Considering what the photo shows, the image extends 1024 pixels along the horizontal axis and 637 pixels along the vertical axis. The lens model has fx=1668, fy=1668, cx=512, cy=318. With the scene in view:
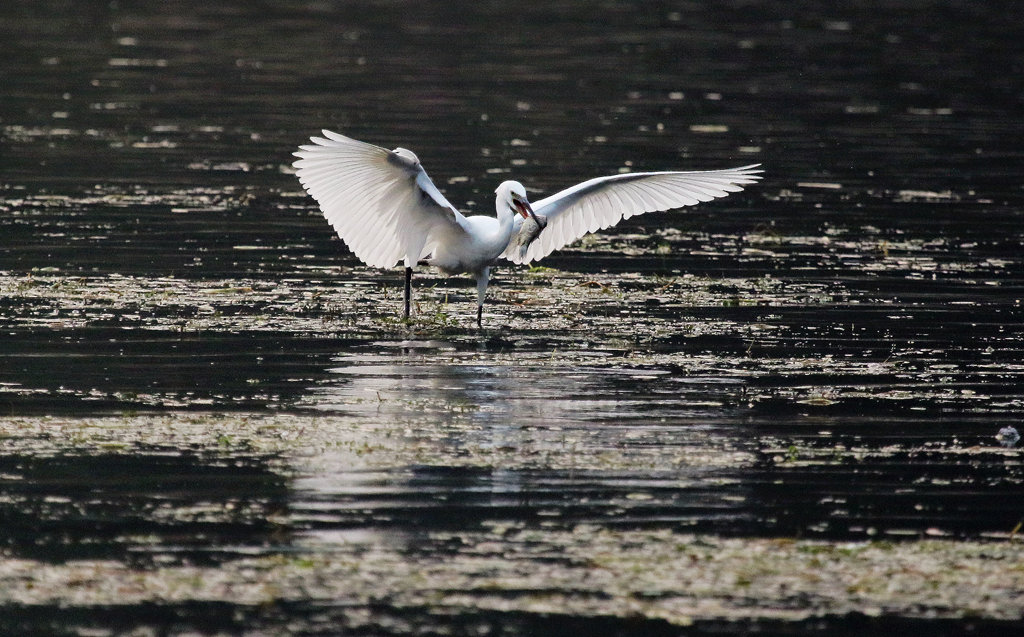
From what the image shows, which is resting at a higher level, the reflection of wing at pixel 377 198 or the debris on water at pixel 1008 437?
the reflection of wing at pixel 377 198

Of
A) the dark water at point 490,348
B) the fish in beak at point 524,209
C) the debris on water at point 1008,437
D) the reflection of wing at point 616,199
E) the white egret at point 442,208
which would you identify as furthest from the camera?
the reflection of wing at point 616,199

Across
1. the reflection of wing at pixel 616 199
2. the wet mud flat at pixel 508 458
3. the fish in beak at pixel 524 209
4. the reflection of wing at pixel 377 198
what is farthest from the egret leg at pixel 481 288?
the reflection of wing at pixel 616 199

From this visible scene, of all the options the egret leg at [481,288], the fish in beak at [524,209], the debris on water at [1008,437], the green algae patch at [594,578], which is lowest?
the green algae patch at [594,578]

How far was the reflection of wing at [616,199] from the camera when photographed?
13906 mm

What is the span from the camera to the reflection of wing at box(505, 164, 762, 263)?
13.9 metres

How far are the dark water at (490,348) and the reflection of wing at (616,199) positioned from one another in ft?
1.80

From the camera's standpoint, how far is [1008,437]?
964 centimetres

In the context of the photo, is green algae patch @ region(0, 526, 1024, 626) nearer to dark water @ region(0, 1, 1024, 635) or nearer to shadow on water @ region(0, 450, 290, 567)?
dark water @ region(0, 1, 1024, 635)

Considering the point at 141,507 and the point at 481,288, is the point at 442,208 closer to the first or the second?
the point at 481,288

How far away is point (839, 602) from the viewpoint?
7016mm

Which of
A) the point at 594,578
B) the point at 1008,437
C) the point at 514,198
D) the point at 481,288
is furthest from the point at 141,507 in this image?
the point at 514,198

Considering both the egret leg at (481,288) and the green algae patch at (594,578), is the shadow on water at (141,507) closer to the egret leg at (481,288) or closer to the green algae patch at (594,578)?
the green algae patch at (594,578)

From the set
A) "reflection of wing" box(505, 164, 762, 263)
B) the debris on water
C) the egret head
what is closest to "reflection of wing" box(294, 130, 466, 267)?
the egret head

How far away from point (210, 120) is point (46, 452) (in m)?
16.0
